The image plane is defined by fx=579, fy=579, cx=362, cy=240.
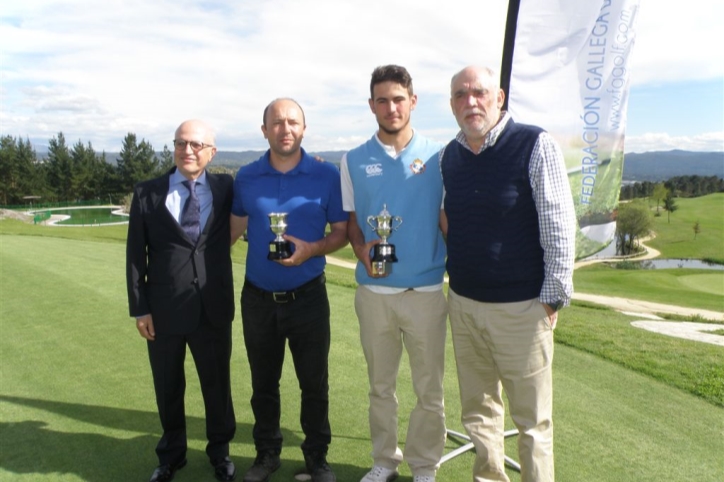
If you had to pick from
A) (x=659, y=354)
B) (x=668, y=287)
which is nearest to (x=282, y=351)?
(x=659, y=354)

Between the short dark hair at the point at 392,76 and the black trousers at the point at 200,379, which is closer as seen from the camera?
the short dark hair at the point at 392,76

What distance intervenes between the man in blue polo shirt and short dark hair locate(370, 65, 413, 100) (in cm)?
51

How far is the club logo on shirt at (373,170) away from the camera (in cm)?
331

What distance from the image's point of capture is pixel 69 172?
68.7 metres

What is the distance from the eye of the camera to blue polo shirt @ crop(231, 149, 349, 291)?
3.46m

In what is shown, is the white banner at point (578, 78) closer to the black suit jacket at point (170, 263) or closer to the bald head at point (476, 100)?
the bald head at point (476, 100)

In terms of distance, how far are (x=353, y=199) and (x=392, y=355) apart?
3.20ft

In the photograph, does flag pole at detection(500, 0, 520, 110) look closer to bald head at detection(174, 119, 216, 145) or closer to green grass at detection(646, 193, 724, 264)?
bald head at detection(174, 119, 216, 145)

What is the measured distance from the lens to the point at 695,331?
8.48m

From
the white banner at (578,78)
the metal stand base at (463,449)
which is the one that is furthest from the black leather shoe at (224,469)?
the white banner at (578,78)

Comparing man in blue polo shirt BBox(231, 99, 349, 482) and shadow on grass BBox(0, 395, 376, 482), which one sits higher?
man in blue polo shirt BBox(231, 99, 349, 482)

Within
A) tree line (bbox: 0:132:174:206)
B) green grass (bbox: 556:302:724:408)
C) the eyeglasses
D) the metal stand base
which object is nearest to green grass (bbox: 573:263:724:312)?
green grass (bbox: 556:302:724:408)

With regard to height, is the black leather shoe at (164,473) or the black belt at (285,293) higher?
the black belt at (285,293)

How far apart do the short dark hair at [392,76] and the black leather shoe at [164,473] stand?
2490mm
